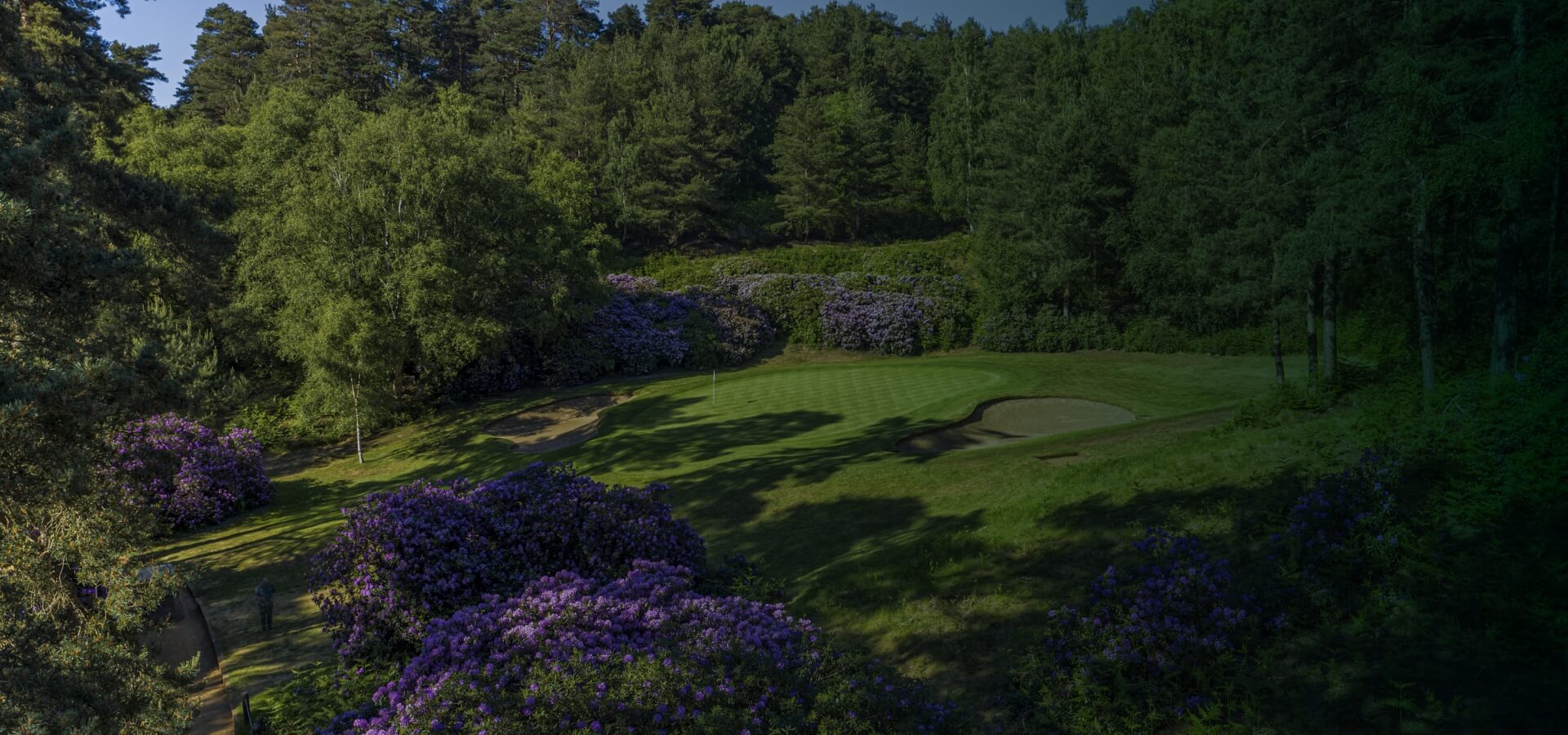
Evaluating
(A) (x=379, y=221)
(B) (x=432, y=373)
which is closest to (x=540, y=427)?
(B) (x=432, y=373)

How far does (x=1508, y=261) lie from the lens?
13453 millimetres

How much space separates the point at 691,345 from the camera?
35406 millimetres

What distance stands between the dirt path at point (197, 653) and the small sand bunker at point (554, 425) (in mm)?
10197

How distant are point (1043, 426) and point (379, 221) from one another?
22.9m

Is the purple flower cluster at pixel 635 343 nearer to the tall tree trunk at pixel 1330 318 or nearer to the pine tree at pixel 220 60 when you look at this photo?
the tall tree trunk at pixel 1330 318

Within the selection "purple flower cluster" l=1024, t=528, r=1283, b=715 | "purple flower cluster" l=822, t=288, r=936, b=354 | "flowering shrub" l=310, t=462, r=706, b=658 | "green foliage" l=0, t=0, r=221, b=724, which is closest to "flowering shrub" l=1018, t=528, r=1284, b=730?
"purple flower cluster" l=1024, t=528, r=1283, b=715

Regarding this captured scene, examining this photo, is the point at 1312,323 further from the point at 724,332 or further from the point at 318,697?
the point at 318,697

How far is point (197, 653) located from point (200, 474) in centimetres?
1136

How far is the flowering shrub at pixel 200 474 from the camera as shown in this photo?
1745 cm

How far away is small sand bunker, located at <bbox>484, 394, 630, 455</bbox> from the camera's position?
77.7ft

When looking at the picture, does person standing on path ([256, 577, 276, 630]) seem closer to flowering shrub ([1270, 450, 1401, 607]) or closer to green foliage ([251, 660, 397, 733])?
green foliage ([251, 660, 397, 733])

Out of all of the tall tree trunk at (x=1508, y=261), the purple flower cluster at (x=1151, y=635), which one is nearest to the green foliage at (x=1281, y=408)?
the tall tree trunk at (x=1508, y=261)

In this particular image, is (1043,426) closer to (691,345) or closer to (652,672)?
(652,672)

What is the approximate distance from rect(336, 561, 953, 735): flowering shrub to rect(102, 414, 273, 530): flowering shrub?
13051mm
